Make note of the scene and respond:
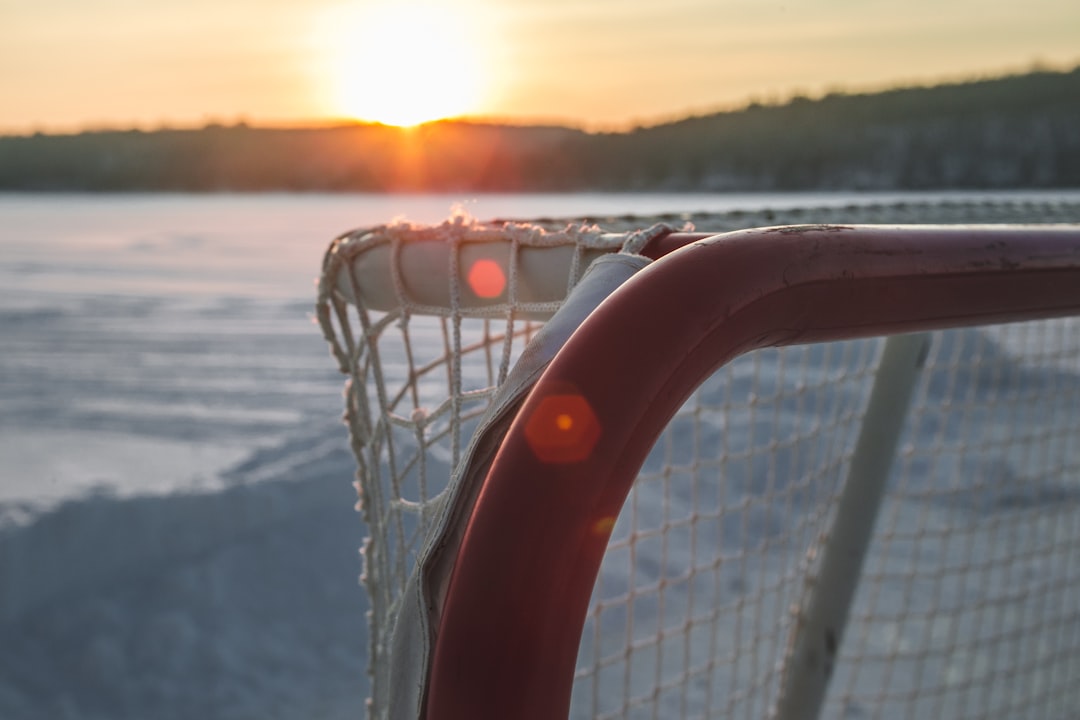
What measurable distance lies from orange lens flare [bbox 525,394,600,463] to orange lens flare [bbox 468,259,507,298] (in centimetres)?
55

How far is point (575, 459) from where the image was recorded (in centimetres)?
44

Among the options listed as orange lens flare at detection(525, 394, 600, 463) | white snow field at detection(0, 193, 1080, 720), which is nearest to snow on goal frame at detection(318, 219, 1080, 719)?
orange lens flare at detection(525, 394, 600, 463)

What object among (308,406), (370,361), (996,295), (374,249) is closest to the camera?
(996,295)

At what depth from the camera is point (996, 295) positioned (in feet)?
2.32

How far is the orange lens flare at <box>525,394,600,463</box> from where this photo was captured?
1.45ft

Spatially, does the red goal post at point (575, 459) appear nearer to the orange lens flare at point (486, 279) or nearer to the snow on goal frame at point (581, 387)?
the snow on goal frame at point (581, 387)

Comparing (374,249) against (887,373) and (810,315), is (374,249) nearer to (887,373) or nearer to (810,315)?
(810,315)

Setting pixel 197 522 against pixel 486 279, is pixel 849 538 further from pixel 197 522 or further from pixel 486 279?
pixel 197 522

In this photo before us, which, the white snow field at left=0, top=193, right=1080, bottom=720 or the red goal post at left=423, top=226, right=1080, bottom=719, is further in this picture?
the white snow field at left=0, top=193, right=1080, bottom=720

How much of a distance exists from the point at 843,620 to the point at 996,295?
3.27ft

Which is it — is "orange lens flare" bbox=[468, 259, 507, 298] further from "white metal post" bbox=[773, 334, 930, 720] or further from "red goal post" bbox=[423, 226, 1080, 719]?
"white metal post" bbox=[773, 334, 930, 720]

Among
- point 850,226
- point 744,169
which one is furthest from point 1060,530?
point 744,169

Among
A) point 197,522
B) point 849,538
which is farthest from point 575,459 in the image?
point 197,522

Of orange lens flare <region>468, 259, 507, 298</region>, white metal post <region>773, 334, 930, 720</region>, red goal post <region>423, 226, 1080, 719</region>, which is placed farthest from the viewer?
white metal post <region>773, 334, 930, 720</region>
